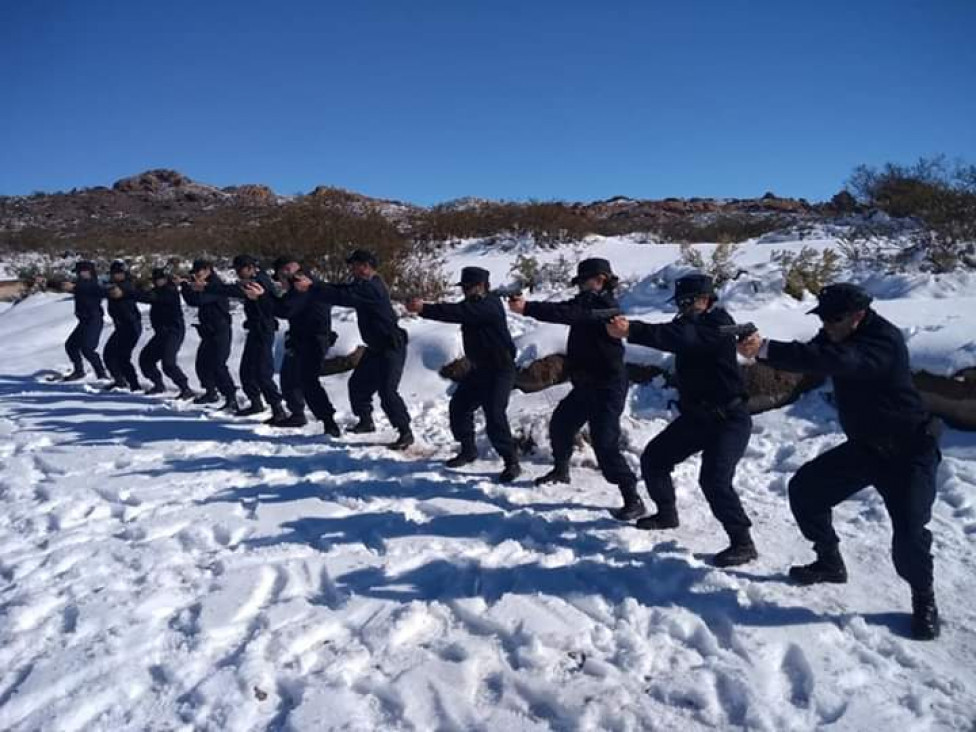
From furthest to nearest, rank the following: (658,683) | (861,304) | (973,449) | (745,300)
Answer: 1. (745,300)
2. (973,449)
3. (861,304)
4. (658,683)

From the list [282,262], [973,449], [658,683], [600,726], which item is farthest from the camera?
[282,262]

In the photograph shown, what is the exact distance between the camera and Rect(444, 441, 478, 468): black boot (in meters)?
6.03

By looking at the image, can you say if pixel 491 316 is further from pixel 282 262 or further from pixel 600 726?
pixel 600 726

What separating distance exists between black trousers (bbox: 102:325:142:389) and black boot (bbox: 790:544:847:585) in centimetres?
906

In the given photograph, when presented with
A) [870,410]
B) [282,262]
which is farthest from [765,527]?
[282,262]

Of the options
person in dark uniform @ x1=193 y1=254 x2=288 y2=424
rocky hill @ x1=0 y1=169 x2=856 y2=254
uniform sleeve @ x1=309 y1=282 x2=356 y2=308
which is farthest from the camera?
rocky hill @ x1=0 y1=169 x2=856 y2=254

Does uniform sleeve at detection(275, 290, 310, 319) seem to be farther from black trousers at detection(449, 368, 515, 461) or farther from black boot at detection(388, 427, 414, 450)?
black trousers at detection(449, 368, 515, 461)

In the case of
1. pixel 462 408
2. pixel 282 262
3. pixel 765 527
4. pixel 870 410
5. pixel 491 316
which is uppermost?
pixel 282 262

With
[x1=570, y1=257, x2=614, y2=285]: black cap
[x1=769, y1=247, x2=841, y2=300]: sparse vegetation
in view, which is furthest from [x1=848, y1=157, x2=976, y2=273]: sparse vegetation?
[x1=570, y1=257, x2=614, y2=285]: black cap

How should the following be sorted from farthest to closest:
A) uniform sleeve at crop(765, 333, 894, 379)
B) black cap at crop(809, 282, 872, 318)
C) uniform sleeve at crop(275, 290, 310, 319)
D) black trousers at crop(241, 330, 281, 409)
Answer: black trousers at crop(241, 330, 281, 409) < uniform sleeve at crop(275, 290, 310, 319) < black cap at crop(809, 282, 872, 318) < uniform sleeve at crop(765, 333, 894, 379)

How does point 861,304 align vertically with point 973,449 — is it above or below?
above

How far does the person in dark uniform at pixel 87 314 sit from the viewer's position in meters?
10.1

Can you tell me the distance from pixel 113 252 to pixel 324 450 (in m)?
22.2

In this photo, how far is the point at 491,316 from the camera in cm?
550
